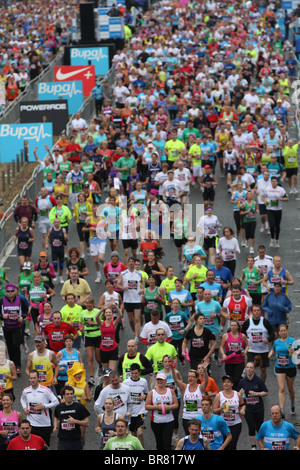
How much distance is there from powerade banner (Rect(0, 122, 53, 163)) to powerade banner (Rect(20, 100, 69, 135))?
8.20 ft

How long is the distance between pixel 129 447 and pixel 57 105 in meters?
19.8

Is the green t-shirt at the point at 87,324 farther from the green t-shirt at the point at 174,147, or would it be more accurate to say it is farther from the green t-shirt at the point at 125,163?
the green t-shirt at the point at 174,147

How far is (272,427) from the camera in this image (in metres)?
13.4

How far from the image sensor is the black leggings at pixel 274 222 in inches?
883

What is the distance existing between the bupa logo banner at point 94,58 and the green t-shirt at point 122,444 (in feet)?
86.9

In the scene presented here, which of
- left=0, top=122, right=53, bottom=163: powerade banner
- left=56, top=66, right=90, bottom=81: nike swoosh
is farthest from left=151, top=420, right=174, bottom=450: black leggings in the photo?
left=56, top=66, right=90, bottom=81: nike swoosh

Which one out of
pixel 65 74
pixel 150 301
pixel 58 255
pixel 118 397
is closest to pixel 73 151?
pixel 58 255

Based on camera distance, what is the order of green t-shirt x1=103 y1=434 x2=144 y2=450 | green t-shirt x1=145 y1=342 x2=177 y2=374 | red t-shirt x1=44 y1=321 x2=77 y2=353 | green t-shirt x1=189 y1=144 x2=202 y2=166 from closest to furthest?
green t-shirt x1=103 y1=434 x2=144 y2=450
green t-shirt x1=145 y1=342 x2=177 y2=374
red t-shirt x1=44 y1=321 x2=77 y2=353
green t-shirt x1=189 y1=144 x2=202 y2=166

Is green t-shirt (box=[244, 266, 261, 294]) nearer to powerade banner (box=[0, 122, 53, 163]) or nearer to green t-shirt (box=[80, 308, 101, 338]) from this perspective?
green t-shirt (box=[80, 308, 101, 338])

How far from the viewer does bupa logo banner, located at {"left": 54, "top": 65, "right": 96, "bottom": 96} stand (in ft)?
118

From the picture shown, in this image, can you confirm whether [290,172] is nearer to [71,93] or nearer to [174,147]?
[174,147]

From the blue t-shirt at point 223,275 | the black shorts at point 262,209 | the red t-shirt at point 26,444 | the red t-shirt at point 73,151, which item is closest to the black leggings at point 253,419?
the red t-shirt at point 26,444
